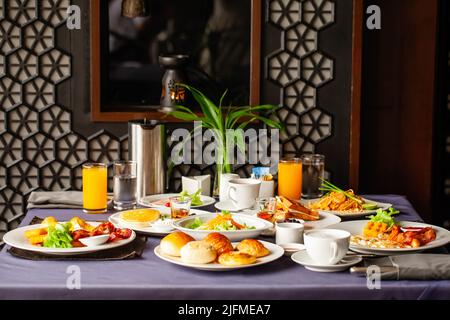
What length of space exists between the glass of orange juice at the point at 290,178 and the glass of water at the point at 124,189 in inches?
A: 21.4

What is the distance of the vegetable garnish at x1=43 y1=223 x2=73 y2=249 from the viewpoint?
1.90 m

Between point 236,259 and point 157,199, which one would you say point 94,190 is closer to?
point 157,199

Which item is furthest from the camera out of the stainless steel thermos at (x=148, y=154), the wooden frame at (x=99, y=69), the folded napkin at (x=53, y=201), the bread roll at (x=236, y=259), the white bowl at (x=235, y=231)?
the wooden frame at (x=99, y=69)

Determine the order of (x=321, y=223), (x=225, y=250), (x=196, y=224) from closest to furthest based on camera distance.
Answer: (x=225, y=250), (x=196, y=224), (x=321, y=223)

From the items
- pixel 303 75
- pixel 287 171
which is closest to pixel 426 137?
pixel 303 75

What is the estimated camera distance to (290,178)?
2.65 metres

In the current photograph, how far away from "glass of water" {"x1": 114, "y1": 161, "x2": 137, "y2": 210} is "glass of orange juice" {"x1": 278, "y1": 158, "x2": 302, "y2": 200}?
544 millimetres

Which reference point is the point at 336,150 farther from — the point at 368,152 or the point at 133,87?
the point at 133,87

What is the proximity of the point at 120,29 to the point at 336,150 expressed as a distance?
4.20ft

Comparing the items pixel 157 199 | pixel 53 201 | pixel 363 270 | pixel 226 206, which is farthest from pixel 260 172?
pixel 363 270

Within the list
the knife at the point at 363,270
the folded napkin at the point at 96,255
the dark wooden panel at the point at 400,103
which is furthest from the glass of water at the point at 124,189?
the dark wooden panel at the point at 400,103

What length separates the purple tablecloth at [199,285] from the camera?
1.65 metres

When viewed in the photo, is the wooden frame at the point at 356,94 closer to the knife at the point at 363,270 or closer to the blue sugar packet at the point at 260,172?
the blue sugar packet at the point at 260,172

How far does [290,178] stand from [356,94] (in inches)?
34.8
